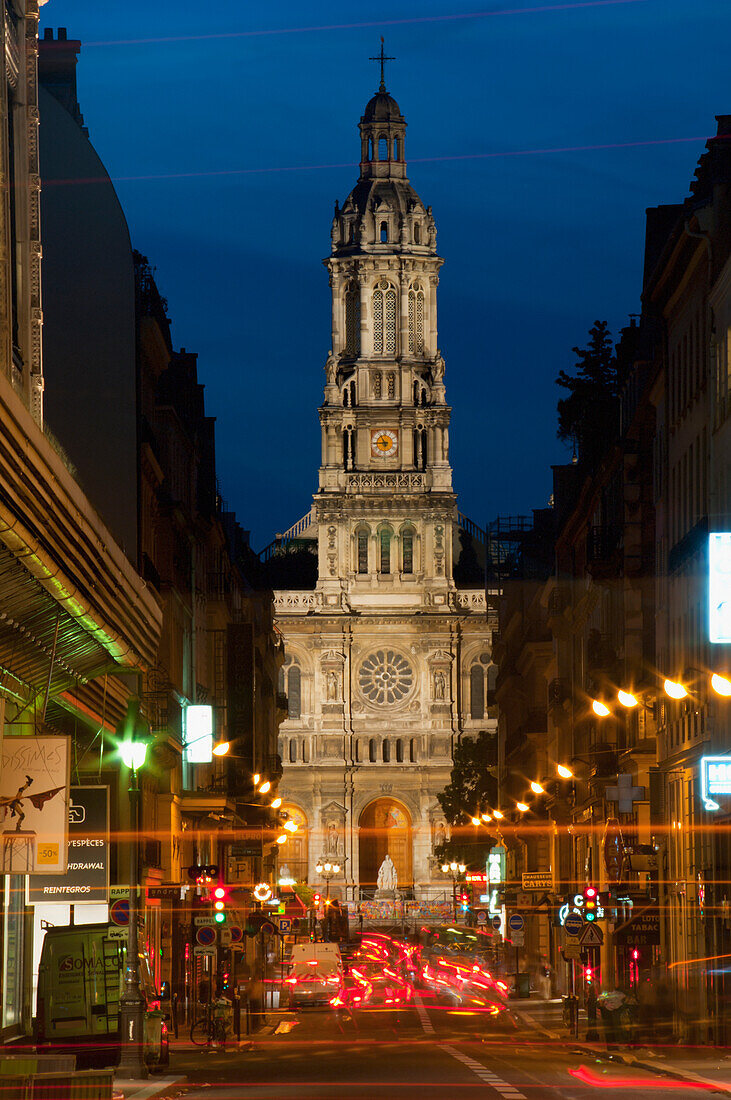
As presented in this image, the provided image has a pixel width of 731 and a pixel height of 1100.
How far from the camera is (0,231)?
70.3 ft

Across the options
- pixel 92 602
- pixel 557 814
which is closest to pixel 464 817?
pixel 557 814

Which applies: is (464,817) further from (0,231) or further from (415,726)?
(0,231)

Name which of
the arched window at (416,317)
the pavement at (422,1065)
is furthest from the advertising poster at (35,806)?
the arched window at (416,317)

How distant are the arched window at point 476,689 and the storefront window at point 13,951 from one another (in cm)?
12036

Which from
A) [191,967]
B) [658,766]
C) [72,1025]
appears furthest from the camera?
[191,967]

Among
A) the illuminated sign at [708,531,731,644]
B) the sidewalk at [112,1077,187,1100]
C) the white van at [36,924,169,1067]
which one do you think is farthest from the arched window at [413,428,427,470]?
the sidewalk at [112,1077,187,1100]

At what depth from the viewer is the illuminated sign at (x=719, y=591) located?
93.3 feet

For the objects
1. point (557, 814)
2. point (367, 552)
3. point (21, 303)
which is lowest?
point (557, 814)

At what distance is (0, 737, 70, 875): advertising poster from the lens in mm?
19375

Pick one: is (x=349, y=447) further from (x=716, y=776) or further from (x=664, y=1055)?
(x=716, y=776)

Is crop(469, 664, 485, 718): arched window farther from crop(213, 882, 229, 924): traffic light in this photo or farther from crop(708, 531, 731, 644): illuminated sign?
crop(708, 531, 731, 644): illuminated sign

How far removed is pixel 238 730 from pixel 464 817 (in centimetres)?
4085

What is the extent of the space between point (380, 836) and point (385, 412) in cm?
3215

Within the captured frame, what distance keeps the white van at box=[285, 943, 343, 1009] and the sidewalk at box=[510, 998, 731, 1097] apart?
7189mm
